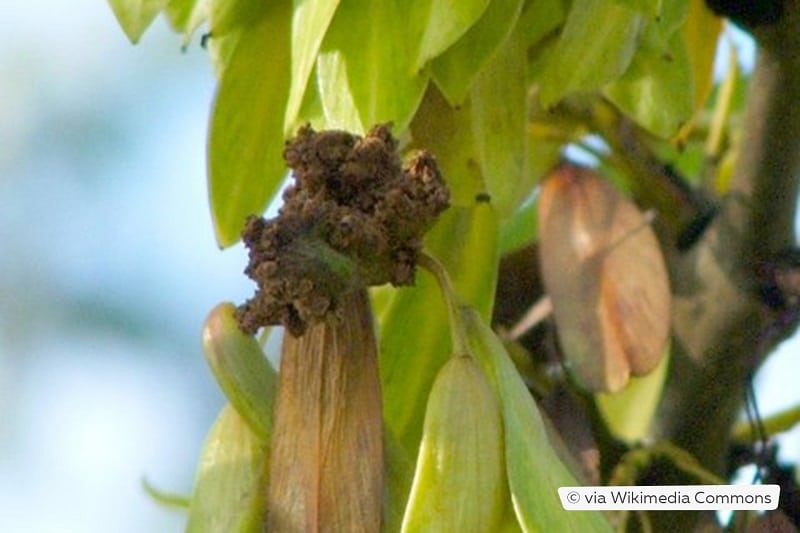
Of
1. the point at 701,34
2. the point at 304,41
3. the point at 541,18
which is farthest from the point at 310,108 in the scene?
the point at 701,34

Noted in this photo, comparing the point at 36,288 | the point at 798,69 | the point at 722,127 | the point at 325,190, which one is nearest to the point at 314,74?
the point at 325,190

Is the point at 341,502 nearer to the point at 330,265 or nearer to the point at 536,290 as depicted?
the point at 330,265

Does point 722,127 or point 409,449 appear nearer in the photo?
point 409,449

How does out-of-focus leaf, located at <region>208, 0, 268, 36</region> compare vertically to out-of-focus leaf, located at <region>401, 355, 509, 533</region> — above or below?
above

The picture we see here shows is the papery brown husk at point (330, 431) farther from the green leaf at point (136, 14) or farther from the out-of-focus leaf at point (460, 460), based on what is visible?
the green leaf at point (136, 14)

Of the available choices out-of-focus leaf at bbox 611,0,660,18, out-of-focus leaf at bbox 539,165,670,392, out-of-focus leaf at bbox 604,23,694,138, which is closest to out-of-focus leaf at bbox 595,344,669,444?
out-of-focus leaf at bbox 539,165,670,392

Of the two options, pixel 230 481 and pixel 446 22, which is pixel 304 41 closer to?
pixel 446 22

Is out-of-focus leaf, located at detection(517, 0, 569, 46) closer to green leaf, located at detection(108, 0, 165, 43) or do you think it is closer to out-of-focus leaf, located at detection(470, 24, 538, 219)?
out-of-focus leaf, located at detection(470, 24, 538, 219)
